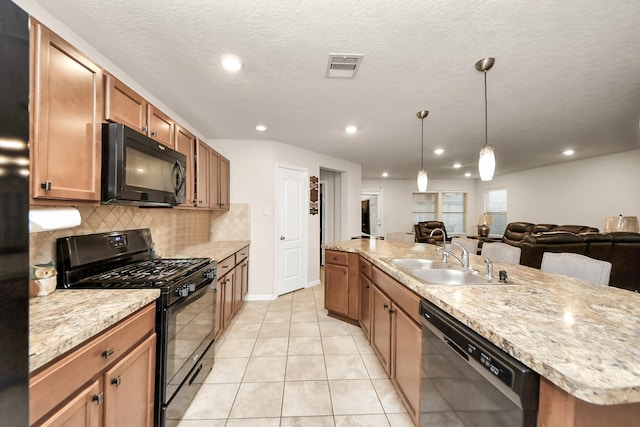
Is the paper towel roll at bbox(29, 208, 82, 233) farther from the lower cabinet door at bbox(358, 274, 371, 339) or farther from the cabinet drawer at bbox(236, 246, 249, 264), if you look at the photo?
the lower cabinet door at bbox(358, 274, 371, 339)

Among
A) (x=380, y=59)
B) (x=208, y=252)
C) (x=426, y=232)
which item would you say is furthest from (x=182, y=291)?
(x=426, y=232)

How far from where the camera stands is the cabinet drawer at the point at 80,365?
2.39 feet

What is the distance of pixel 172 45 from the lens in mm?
1629

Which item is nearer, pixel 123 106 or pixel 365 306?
pixel 123 106

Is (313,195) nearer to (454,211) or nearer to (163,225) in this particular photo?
(163,225)

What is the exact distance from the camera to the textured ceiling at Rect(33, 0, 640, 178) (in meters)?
1.36

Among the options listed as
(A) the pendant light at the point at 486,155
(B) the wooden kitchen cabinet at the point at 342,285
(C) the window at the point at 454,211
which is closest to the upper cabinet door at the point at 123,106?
(B) the wooden kitchen cabinet at the point at 342,285

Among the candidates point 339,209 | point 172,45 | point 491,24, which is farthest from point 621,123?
point 172,45

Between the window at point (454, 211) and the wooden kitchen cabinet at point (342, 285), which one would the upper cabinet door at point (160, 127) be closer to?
the wooden kitchen cabinet at point (342, 285)

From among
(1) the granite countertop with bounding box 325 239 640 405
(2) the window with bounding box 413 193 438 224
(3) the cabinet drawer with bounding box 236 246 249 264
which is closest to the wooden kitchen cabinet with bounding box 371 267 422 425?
(1) the granite countertop with bounding box 325 239 640 405

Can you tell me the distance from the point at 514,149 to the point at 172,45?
526cm

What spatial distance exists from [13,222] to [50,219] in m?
0.83

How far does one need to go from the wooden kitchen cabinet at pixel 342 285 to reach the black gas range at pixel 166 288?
4.65ft

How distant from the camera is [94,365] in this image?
93cm
